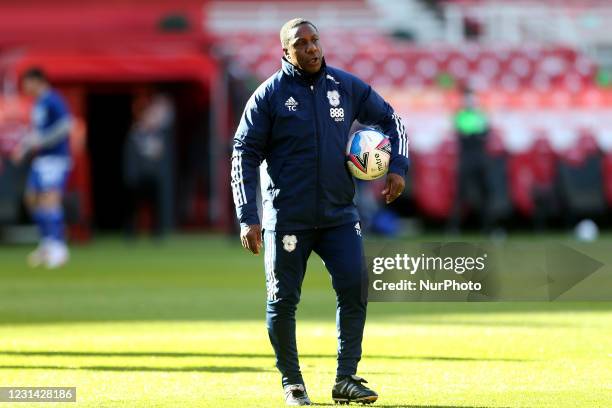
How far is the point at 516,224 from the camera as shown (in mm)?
24781

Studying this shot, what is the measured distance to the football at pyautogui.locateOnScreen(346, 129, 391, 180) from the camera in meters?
7.21

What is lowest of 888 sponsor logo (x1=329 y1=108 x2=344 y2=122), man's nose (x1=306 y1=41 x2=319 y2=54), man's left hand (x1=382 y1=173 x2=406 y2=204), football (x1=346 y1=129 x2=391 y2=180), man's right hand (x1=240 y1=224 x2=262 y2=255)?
man's right hand (x1=240 y1=224 x2=262 y2=255)

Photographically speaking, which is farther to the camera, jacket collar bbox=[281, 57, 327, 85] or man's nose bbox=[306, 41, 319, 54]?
jacket collar bbox=[281, 57, 327, 85]

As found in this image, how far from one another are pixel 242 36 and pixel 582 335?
795 inches

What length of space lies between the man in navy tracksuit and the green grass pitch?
0.43 m

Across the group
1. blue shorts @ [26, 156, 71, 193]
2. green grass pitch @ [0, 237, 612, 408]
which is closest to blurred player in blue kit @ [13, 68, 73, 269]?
blue shorts @ [26, 156, 71, 193]

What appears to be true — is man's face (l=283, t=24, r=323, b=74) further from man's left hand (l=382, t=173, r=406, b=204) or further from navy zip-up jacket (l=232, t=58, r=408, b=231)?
man's left hand (l=382, t=173, r=406, b=204)

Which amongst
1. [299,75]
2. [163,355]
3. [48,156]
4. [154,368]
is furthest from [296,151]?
[48,156]

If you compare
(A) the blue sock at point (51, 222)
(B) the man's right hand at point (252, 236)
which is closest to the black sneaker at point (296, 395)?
(B) the man's right hand at point (252, 236)

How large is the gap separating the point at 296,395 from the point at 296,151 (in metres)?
1.25

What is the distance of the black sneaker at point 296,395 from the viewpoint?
267 inches

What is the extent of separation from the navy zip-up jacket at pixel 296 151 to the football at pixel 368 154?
7cm

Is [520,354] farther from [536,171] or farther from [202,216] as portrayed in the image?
[202,216]

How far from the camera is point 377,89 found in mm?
25922
